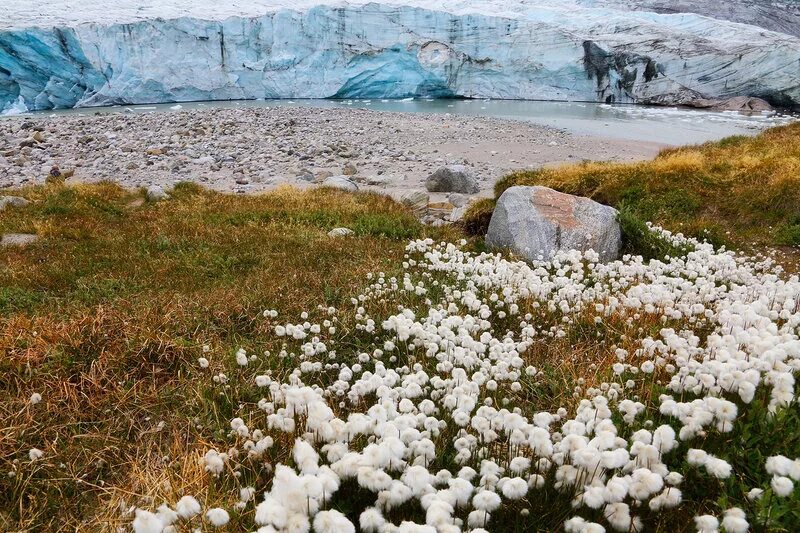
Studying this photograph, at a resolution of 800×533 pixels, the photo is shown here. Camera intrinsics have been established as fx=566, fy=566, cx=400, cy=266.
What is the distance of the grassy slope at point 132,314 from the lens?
3.80 m

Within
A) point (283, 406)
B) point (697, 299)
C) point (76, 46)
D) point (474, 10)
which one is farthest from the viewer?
point (474, 10)

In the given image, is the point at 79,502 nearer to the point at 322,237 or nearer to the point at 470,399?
the point at 470,399

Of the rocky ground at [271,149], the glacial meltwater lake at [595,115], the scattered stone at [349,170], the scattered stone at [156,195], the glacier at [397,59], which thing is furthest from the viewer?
the glacier at [397,59]

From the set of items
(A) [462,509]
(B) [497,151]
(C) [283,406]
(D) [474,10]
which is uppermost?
(D) [474,10]

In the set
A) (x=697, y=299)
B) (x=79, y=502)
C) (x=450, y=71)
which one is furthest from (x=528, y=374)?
(x=450, y=71)

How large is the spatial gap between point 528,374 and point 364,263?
163 inches

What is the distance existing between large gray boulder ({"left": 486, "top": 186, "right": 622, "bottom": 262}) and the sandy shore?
754 centimetres

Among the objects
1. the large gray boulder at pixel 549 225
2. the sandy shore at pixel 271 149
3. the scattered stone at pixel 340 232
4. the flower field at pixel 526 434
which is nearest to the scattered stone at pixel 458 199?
the sandy shore at pixel 271 149

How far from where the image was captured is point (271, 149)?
26109mm

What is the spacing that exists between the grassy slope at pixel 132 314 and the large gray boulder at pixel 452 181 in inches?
231

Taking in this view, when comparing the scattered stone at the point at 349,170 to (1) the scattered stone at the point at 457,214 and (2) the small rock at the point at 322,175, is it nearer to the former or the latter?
(2) the small rock at the point at 322,175


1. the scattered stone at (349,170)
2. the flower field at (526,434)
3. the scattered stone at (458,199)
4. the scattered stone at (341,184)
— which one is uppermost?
the flower field at (526,434)

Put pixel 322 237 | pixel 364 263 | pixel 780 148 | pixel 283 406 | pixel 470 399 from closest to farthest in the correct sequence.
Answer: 1. pixel 470 399
2. pixel 283 406
3. pixel 364 263
4. pixel 322 237
5. pixel 780 148

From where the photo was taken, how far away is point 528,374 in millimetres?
4602
